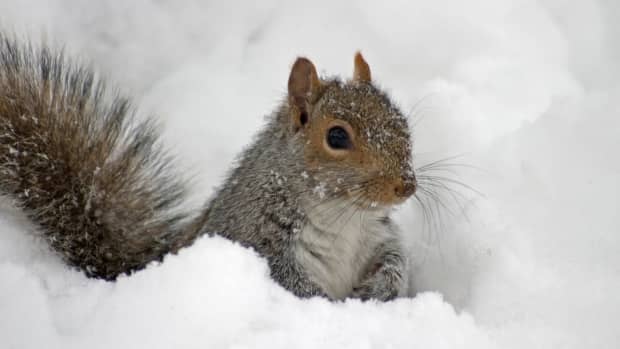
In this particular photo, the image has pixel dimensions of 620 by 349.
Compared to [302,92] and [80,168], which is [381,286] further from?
[80,168]

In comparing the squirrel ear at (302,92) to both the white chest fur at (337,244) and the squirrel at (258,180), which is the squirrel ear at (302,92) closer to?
the squirrel at (258,180)

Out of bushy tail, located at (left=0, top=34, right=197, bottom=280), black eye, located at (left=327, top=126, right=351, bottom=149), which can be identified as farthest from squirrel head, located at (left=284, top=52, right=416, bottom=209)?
bushy tail, located at (left=0, top=34, right=197, bottom=280)

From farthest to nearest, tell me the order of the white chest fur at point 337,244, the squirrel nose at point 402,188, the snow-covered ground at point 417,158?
the white chest fur at point 337,244 → the squirrel nose at point 402,188 → the snow-covered ground at point 417,158

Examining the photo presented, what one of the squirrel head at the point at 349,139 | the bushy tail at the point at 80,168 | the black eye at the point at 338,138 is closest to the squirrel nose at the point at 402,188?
the squirrel head at the point at 349,139

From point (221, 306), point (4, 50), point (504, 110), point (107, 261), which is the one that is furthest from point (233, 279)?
point (504, 110)

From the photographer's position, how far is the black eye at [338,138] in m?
1.46

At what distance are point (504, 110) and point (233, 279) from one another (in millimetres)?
1155

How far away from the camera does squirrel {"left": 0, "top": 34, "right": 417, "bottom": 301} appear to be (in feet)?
4.83

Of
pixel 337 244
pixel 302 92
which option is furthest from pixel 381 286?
pixel 302 92

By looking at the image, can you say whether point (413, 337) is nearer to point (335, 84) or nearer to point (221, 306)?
point (221, 306)

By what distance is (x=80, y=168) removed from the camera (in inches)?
63.4

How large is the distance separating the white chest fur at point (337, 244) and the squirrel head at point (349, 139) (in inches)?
2.4

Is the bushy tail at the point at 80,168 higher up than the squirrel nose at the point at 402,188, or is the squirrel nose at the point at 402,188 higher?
the squirrel nose at the point at 402,188

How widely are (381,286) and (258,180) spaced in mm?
376
